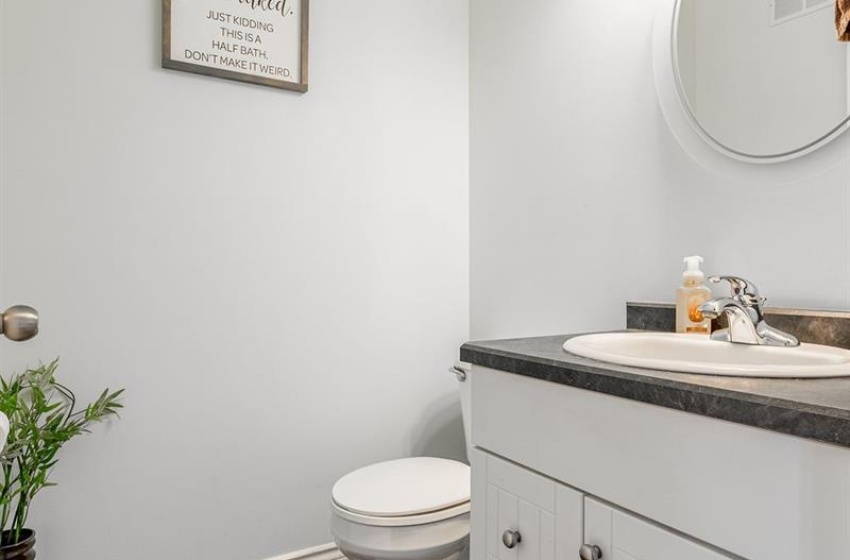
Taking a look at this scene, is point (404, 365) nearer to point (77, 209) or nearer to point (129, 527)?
point (129, 527)

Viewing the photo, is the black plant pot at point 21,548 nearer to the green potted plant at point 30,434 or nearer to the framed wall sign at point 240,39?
the green potted plant at point 30,434

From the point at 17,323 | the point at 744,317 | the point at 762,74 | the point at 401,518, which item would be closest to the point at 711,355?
the point at 744,317

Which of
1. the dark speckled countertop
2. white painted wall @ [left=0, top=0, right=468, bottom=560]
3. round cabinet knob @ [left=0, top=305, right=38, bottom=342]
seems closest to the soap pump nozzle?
the dark speckled countertop

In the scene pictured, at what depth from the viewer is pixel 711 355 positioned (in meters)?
1.06

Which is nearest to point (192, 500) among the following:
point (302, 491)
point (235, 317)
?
point (302, 491)

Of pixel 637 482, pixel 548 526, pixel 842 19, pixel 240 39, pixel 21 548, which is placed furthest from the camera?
pixel 240 39

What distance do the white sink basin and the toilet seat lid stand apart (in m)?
0.58

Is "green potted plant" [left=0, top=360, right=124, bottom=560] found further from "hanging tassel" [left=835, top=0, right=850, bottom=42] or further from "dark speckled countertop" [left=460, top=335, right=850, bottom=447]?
"hanging tassel" [left=835, top=0, right=850, bottom=42]

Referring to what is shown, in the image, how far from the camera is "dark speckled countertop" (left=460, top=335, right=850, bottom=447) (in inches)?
23.9

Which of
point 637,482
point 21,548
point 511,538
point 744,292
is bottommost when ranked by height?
point 21,548

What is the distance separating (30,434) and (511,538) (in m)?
1.13

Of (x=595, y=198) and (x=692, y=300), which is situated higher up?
Result: (x=595, y=198)

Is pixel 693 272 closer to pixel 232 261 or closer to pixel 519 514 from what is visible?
pixel 519 514

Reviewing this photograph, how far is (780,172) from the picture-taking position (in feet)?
3.78
